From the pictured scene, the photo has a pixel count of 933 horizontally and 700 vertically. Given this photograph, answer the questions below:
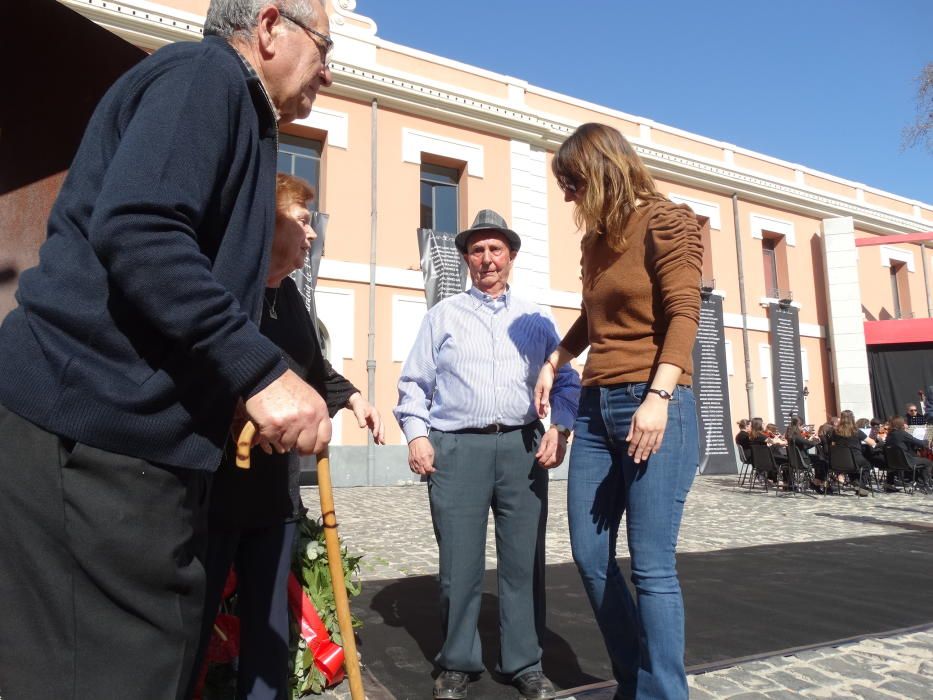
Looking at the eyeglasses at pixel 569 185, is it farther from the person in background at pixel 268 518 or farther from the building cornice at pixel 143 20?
the building cornice at pixel 143 20

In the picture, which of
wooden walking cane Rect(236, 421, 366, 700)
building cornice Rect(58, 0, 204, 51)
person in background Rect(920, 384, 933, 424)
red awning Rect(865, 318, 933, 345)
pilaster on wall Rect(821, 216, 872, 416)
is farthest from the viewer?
red awning Rect(865, 318, 933, 345)

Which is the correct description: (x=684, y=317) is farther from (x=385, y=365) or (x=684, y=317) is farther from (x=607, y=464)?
(x=385, y=365)

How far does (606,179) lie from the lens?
2.21m

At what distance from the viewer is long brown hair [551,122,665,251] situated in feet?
7.16

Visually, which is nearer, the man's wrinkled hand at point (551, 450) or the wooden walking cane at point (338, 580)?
the wooden walking cane at point (338, 580)

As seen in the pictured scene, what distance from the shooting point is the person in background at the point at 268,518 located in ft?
5.97

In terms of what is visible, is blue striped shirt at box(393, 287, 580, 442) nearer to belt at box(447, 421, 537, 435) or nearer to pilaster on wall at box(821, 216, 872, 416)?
belt at box(447, 421, 537, 435)

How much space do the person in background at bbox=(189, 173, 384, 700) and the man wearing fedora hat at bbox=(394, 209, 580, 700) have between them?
2.39ft

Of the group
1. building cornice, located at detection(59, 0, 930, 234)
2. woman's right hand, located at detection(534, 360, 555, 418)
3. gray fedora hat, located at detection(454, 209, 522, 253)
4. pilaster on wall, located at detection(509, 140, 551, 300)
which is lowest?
woman's right hand, located at detection(534, 360, 555, 418)

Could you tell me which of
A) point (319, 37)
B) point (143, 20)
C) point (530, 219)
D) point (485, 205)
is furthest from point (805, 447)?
point (143, 20)

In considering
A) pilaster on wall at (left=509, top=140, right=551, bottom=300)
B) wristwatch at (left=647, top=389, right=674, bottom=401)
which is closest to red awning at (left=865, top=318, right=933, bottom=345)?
pilaster on wall at (left=509, top=140, right=551, bottom=300)

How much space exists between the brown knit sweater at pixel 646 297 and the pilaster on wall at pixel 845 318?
61.5 feet

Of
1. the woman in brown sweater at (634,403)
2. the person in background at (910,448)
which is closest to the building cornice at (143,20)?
the woman in brown sweater at (634,403)

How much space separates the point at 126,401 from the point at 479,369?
1832mm
